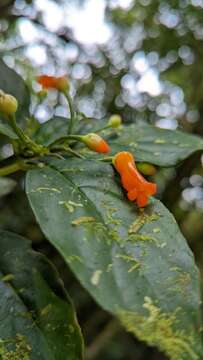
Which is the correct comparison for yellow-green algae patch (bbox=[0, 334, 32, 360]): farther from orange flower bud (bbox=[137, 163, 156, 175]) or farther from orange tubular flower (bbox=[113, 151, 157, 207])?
orange flower bud (bbox=[137, 163, 156, 175])

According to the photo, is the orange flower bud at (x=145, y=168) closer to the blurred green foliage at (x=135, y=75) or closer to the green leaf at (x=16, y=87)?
the green leaf at (x=16, y=87)

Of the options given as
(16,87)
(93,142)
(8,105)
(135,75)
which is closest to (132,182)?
(93,142)

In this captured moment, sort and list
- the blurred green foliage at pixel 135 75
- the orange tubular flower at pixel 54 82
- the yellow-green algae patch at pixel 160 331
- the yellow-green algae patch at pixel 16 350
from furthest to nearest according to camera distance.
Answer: the blurred green foliage at pixel 135 75 → the orange tubular flower at pixel 54 82 → the yellow-green algae patch at pixel 16 350 → the yellow-green algae patch at pixel 160 331

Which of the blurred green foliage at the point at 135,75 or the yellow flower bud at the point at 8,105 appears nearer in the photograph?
the yellow flower bud at the point at 8,105

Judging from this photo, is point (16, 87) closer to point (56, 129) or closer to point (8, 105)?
point (56, 129)

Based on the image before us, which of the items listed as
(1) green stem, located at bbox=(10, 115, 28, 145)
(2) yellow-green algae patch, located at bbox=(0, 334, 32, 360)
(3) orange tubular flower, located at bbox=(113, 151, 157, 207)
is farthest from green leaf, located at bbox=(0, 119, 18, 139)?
(2) yellow-green algae patch, located at bbox=(0, 334, 32, 360)

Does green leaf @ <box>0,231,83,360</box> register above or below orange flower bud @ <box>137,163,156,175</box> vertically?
below

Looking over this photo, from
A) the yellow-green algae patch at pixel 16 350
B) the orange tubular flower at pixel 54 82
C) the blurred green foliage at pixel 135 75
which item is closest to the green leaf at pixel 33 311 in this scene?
the yellow-green algae patch at pixel 16 350
